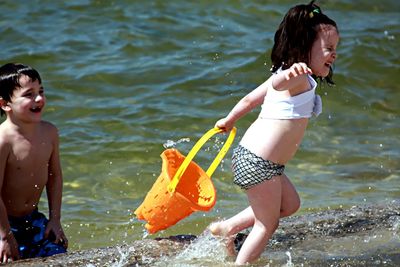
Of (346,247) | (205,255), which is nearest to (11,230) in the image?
(205,255)

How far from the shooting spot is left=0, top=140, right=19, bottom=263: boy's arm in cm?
446

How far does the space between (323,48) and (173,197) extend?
1.06m

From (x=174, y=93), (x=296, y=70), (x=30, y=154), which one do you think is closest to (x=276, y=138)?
(x=296, y=70)

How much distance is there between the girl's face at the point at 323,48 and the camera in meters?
4.17

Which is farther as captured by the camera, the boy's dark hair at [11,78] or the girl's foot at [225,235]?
the boy's dark hair at [11,78]

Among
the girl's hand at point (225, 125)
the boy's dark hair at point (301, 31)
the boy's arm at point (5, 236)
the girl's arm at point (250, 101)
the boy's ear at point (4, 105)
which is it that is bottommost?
the boy's arm at point (5, 236)

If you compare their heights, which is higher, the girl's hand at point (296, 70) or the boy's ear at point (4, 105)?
the girl's hand at point (296, 70)

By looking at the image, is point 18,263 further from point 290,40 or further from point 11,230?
point 290,40

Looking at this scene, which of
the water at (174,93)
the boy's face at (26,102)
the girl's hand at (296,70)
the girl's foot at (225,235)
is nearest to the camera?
the girl's hand at (296,70)

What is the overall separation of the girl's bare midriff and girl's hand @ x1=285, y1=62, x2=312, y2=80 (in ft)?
0.92

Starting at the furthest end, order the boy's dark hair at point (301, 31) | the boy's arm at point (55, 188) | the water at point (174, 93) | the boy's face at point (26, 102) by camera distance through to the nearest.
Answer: the water at point (174, 93), the boy's arm at point (55, 188), the boy's face at point (26, 102), the boy's dark hair at point (301, 31)

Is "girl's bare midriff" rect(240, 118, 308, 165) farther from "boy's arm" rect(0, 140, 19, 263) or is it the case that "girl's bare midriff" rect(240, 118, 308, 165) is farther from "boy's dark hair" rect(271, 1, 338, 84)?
"boy's arm" rect(0, 140, 19, 263)

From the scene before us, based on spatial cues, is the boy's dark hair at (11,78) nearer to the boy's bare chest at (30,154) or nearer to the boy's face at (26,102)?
the boy's face at (26,102)

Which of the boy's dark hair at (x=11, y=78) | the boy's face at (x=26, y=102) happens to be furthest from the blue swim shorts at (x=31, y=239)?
the boy's dark hair at (x=11, y=78)
